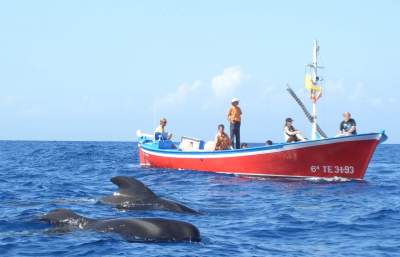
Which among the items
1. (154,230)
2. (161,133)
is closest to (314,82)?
(161,133)

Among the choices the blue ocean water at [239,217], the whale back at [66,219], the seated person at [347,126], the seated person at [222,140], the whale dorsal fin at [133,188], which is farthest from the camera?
the seated person at [222,140]

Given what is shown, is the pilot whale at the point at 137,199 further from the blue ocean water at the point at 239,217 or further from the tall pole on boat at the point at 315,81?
the tall pole on boat at the point at 315,81

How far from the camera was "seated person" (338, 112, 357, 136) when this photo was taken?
81.9 feet

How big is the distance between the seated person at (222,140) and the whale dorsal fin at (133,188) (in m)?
12.1

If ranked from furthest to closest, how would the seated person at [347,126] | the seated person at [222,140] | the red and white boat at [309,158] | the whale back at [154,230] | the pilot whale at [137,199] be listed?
the seated person at [222,140] < the seated person at [347,126] < the red and white boat at [309,158] < the pilot whale at [137,199] < the whale back at [154,230]

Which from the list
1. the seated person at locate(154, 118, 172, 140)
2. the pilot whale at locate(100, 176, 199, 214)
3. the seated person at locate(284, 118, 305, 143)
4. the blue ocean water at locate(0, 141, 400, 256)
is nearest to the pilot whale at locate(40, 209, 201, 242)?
the blue ocean water at locate(0, 141, 400, 256)

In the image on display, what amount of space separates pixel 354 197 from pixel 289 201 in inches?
82.8

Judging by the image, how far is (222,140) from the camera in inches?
1098

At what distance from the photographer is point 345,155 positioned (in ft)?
81.5

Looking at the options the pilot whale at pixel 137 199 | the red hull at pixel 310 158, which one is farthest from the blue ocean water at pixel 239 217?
the red hull at pixel 310 158

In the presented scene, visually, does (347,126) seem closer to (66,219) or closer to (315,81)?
(315,81)

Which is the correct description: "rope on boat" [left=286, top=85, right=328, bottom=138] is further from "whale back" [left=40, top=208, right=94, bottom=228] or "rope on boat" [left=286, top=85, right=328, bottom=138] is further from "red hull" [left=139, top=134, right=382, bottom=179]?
"whale back" [left=40, top=208, right=94, bottom=228]

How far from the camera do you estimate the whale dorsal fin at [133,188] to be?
15664 millimetres

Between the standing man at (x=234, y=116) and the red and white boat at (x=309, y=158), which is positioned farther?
the standing man at (x=234, y=116)
